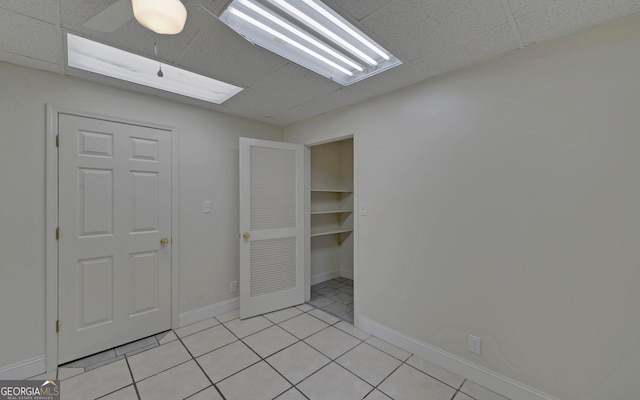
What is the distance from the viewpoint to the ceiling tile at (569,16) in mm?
1257

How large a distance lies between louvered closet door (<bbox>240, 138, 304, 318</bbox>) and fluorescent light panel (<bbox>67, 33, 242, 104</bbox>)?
589mm

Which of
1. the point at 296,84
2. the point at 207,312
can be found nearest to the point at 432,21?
the point at 296,84

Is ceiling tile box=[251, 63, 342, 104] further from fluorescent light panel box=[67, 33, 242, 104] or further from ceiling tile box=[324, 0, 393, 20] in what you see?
ceiling tile box=[324, 0, 393, 20]

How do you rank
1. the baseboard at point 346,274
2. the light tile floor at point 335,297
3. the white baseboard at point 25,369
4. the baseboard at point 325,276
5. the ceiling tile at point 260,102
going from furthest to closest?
1. the baseboard at point 346,274
2. the baseboard at point 325,276
3. the light tile floor at point 335,297
4. the ceiling tile at point 260,102
5. the white baseboard at point 25,369

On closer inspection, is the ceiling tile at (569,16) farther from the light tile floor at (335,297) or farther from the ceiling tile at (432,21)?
the light tile floor at (335,297)

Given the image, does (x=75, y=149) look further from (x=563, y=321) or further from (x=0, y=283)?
(x=563, y=321)

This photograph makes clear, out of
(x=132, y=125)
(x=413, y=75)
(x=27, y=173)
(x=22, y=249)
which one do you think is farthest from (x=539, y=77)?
(x=22, y=249)

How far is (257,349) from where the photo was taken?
2213 mm

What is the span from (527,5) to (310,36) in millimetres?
1168

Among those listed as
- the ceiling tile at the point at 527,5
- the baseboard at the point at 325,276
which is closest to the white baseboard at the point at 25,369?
the baseboard at the point at 325,276

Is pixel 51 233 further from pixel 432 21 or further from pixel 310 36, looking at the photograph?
pixel 432 21

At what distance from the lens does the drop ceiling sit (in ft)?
4.19

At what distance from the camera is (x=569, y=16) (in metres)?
1.34

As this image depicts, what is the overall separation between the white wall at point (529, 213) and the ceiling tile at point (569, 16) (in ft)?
0.28
